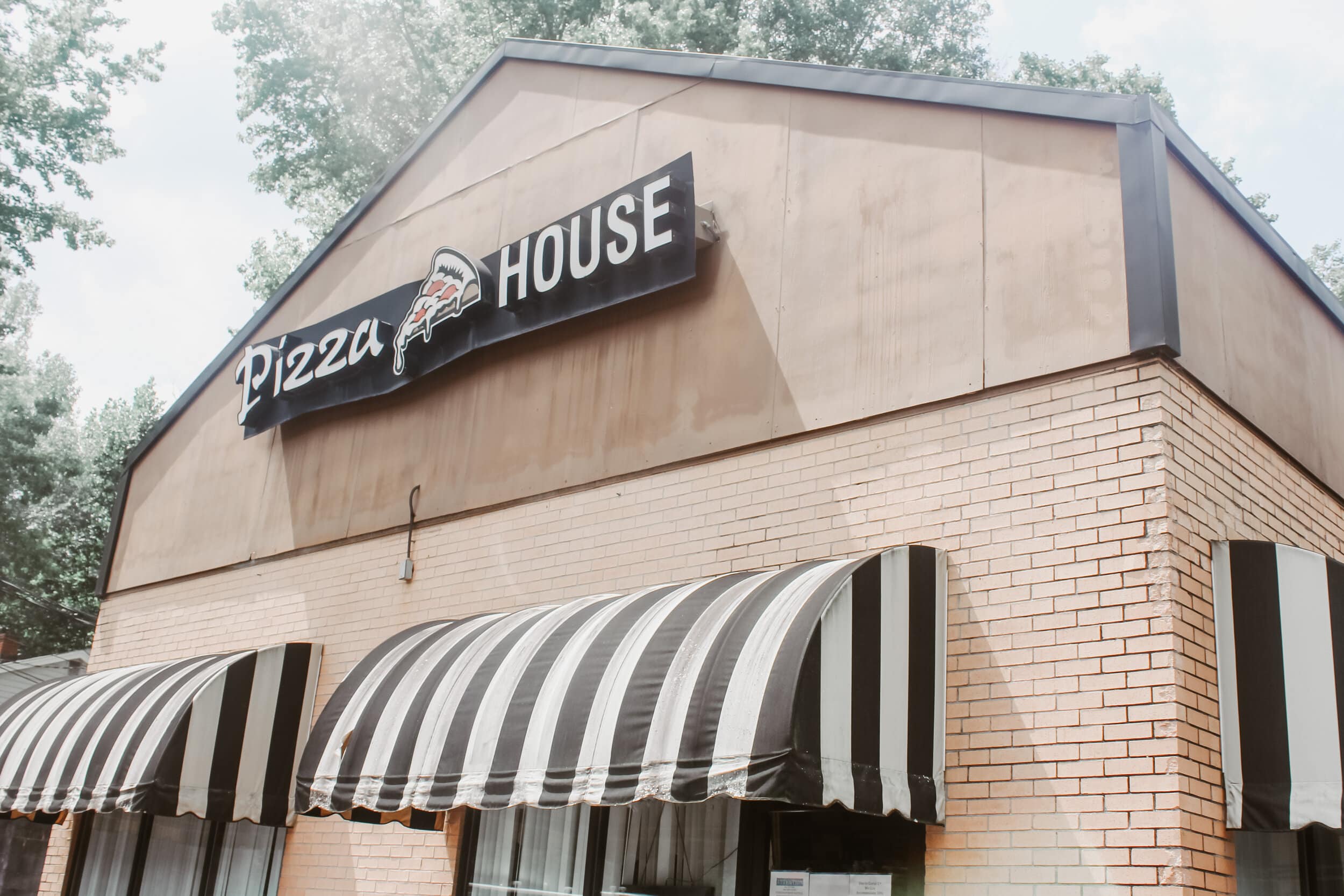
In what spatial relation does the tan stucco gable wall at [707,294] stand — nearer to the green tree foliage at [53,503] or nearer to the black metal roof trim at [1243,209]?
the black metal roof trim at [1243,209]

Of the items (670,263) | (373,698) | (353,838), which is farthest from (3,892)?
(670,263)

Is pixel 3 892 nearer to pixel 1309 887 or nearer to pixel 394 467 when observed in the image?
pixel 394 467

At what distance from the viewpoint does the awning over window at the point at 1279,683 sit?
5.06 metres

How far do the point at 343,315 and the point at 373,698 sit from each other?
432 cm

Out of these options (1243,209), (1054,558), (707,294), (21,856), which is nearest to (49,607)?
(21,856)

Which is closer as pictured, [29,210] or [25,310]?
[29,210]

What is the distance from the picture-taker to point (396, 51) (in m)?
24.9

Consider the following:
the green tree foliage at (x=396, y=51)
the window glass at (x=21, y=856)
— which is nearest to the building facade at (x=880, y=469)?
the window glass at (x=21, y=856)

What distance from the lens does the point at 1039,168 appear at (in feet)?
20.4

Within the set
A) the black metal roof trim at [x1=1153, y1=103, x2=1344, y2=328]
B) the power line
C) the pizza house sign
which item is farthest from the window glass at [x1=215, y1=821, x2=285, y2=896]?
the power line

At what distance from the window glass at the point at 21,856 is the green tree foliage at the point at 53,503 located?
14.4 meters

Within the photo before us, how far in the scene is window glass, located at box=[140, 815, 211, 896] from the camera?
9680 millimetres

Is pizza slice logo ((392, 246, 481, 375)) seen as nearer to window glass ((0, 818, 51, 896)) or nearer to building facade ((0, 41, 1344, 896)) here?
building facade ((0, 41, 1344, 896))

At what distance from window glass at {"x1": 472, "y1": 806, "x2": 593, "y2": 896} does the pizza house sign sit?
3.42 metres
